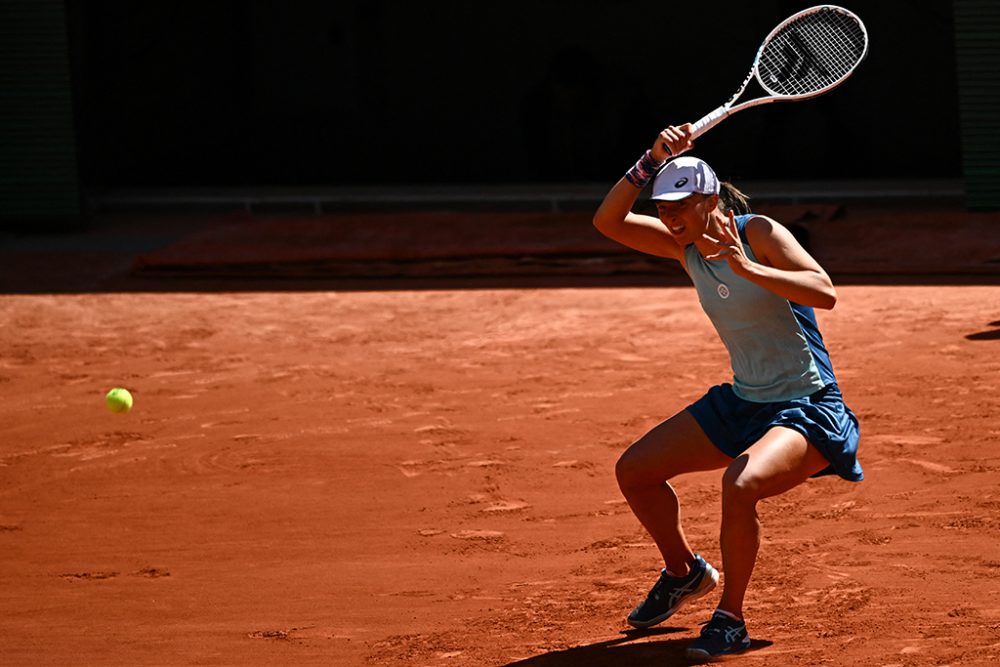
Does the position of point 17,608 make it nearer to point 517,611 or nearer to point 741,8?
point 517,611

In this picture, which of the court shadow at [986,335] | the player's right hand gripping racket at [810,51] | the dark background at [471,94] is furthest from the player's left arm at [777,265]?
the dark background at [471,94]

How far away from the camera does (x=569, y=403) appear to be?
8617 millimetres

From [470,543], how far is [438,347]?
4.09 metres

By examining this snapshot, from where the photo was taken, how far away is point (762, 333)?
198 inches

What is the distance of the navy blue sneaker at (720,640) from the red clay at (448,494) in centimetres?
10

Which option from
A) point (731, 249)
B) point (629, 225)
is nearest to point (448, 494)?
point (629, 225)

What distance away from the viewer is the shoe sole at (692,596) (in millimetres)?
5230

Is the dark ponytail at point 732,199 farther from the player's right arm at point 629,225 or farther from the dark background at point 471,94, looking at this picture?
the dark background at point 471,94

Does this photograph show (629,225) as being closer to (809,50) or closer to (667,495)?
(667,495)

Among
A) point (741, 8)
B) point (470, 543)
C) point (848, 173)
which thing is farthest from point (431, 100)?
point (470, 543)

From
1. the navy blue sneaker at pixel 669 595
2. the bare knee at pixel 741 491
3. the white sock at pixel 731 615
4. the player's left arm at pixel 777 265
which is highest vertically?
the player's left arm at pixel 777 265

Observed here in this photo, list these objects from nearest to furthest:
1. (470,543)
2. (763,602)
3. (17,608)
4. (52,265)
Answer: (763,602) → (17,608) → (470,543) → (52,265)

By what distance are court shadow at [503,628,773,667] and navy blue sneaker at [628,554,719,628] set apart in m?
0.10

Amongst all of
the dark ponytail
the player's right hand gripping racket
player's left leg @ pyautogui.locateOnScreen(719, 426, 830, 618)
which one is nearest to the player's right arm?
the dark ponytail
